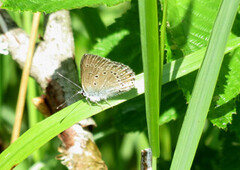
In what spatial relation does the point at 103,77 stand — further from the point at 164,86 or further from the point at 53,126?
the point at 53,126

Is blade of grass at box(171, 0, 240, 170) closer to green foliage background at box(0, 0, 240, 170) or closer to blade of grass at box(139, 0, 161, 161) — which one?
blade of grass at box(139, 0, 161, 161)

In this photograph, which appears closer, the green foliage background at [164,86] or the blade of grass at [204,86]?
the blade of grass at [204,86]

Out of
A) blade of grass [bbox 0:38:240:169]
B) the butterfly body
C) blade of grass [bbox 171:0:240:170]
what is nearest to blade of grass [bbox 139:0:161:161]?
blade of grass [bbox 171:0:240:170]

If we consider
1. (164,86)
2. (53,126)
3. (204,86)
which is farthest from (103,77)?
(204,86)

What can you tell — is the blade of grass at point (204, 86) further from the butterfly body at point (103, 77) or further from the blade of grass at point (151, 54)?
the butterfly body at point (103, 77)

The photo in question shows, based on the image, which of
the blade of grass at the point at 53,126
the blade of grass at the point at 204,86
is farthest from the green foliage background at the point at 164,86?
the blade of grass at the point at 204,86
